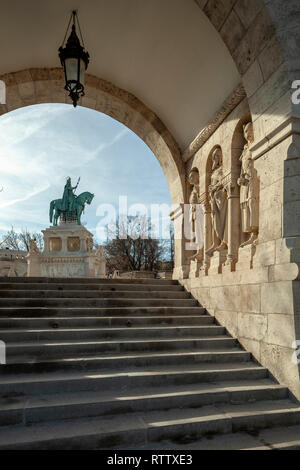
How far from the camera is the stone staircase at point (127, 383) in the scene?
272 cm

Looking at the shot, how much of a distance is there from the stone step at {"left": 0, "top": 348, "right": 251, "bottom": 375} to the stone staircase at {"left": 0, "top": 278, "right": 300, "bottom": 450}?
11 millimetres

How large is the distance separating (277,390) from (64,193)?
51.4ft

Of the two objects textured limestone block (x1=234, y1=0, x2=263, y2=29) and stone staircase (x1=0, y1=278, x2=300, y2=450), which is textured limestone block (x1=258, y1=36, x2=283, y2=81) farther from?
stone staircase (x1=0, y1=278, x2=300, y2=450)

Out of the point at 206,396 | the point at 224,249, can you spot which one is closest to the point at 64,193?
the point at 224,249

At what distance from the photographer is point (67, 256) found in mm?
14430

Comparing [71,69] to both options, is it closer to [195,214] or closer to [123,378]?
[195,214]

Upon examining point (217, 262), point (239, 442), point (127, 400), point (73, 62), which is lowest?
point (239, 442)

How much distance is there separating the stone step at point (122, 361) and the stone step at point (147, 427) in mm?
792

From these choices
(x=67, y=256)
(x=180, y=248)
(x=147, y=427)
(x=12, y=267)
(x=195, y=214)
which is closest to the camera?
(x=147, y=427)

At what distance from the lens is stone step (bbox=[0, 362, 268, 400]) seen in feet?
10.4

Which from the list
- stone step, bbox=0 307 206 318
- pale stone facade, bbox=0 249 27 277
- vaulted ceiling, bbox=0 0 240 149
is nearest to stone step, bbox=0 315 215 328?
stone step, bbox=0 307 206 318

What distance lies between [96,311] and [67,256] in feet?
32.1

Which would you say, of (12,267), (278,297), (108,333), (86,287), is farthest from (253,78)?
(12,267)

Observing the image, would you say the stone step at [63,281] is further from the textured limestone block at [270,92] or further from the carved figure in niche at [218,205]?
the textured limestone block at [270,92]
